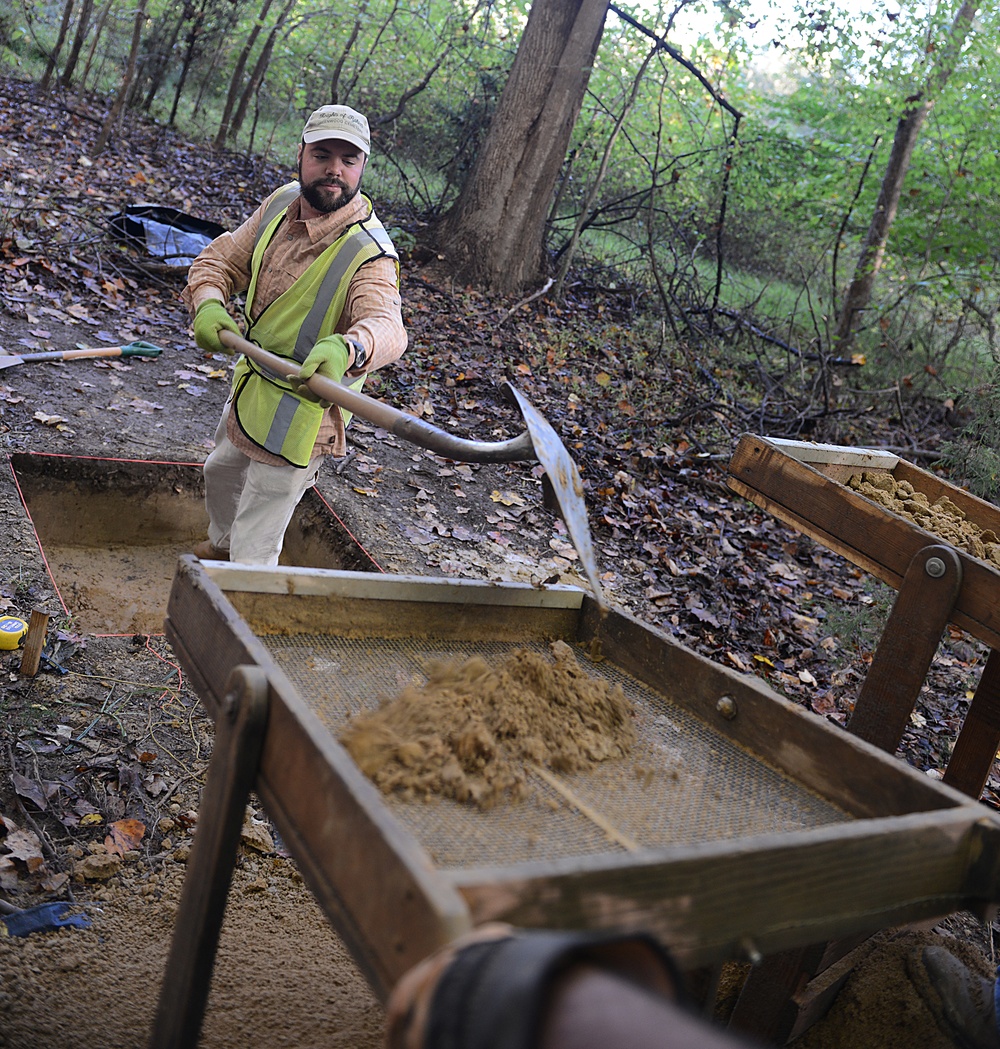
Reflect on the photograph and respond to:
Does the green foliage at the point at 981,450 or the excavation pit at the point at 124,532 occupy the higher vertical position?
the green foliage at the point at 981,450

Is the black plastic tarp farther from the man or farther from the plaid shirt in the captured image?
the man

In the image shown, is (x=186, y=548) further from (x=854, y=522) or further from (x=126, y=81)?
(x=126, y=81)

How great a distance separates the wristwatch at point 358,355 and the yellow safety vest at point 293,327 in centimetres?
23

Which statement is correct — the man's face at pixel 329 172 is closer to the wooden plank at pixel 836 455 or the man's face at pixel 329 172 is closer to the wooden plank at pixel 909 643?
the wooden plank at pixel 836 455

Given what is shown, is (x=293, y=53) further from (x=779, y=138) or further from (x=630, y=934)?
(x=630, y=934)

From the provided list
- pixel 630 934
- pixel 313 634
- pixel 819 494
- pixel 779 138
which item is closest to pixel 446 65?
pixel 779 138

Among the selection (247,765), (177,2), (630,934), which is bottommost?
(247,765)

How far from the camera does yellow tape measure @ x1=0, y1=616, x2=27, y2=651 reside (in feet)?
12.3

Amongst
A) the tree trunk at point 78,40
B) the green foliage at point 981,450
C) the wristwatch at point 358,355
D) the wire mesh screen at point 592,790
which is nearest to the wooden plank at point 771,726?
the wire mesh screen at point 592,790

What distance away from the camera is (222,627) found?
6.64 ft

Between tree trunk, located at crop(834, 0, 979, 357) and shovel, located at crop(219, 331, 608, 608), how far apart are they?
898 cm

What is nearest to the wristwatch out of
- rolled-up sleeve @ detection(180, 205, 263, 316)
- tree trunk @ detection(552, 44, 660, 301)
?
rolled-up sleeve @ detection(180, 205, 263, 316)

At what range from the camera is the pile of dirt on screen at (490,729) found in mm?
1829

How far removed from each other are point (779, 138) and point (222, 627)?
46.2ft
